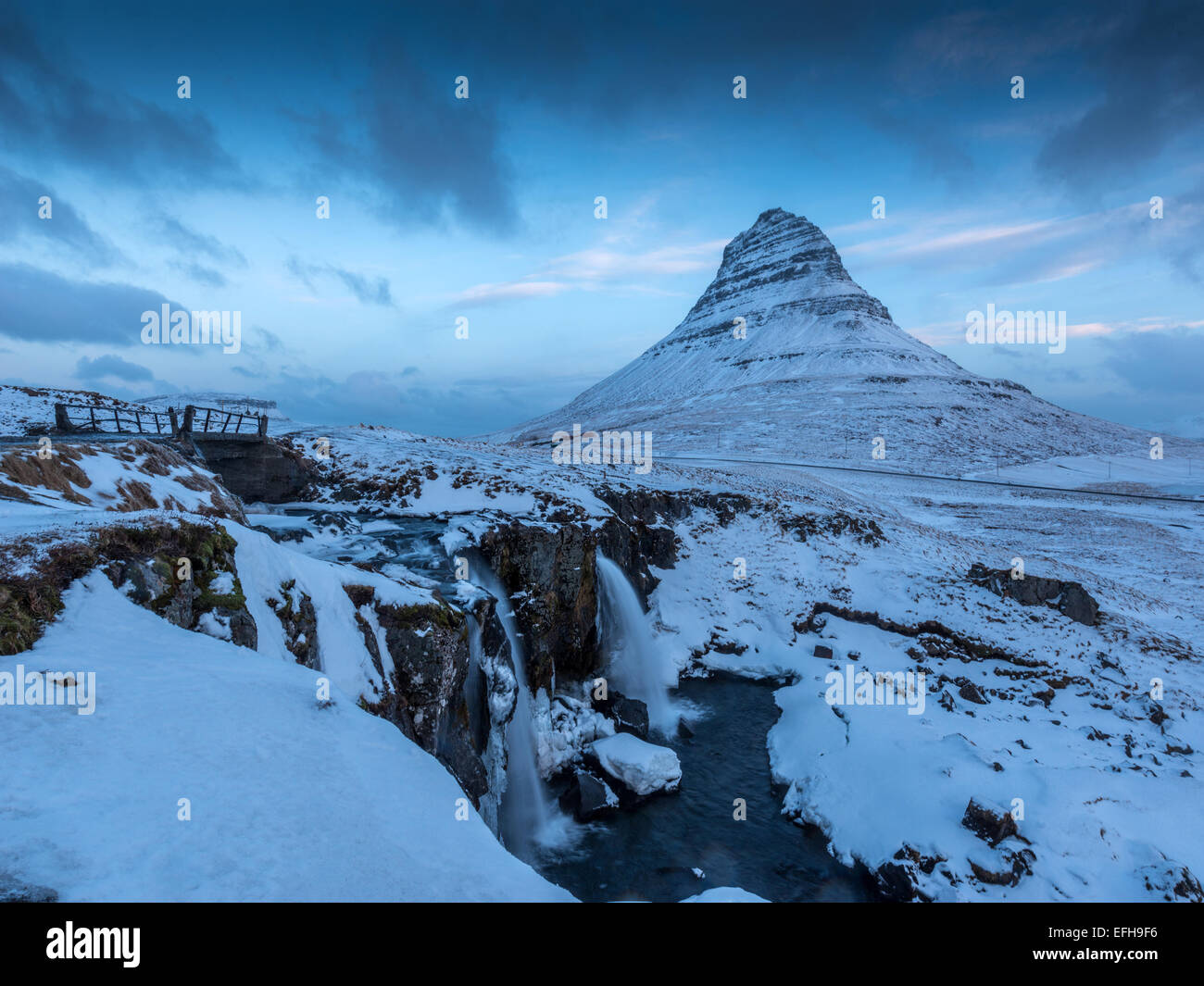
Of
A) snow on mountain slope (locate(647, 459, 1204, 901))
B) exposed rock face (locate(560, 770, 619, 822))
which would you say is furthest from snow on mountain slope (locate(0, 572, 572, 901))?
snow on mountain slope (locate(647, 459, 1204, 901))

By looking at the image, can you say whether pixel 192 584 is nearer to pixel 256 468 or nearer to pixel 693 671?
pixel 256 468

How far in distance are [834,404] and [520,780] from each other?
119682mm

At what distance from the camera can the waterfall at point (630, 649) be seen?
23141mm

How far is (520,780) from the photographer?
16.2 metres

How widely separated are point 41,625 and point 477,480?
21.3 m

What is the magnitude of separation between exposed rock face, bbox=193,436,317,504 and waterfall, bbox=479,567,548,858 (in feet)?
43.7

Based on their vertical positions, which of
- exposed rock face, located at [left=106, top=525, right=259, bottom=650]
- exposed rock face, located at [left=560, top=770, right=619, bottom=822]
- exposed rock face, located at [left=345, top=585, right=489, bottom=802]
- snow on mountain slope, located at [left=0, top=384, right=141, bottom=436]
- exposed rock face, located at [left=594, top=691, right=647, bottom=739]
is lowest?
exposed rock face, located at [left=560, top=770, right=619, bottom=822]

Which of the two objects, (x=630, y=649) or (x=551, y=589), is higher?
(x=551, y=589)

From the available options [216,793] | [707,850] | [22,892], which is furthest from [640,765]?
[22,892]

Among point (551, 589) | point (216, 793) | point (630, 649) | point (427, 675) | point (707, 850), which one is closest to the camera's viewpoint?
point (216, 793)

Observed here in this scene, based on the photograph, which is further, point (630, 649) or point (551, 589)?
point (630, 649)

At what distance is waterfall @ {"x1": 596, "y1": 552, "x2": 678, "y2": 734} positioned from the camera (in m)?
23.1

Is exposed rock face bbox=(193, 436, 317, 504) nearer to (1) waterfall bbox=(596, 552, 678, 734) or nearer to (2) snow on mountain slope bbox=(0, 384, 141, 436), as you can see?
(2) snow on mountain slope bbox=(0, 384, 141, 436)
